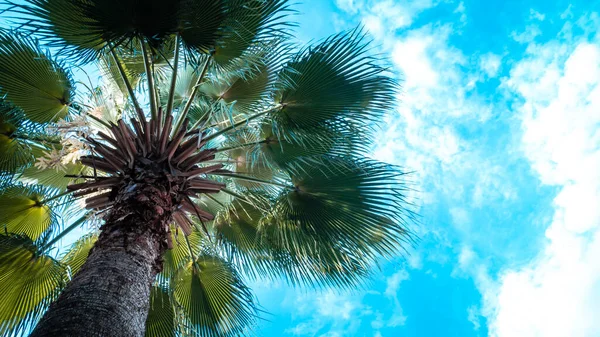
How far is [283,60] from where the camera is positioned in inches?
203

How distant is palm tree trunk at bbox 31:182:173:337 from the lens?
2250mm

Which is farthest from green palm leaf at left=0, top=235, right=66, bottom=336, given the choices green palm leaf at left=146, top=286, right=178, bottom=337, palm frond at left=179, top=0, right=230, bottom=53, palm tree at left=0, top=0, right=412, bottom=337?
palm frond at left=179, top=0, right=230, bottom=53

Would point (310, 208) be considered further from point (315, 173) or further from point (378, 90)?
point (378, 90)

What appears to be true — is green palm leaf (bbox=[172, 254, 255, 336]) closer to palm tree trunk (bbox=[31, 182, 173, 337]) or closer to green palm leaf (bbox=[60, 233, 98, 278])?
green palm leaf (bbox=[60, 233, 98, 278])

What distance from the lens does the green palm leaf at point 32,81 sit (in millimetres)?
4449

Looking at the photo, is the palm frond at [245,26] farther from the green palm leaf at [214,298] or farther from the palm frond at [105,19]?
the green palm leaf at [214,298]

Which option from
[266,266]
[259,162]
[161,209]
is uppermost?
[259,162]

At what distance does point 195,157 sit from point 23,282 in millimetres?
2163

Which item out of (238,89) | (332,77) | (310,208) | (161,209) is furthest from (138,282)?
(238,89)

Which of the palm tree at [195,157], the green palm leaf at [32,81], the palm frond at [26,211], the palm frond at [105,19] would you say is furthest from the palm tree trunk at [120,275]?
the palm frond at [26,211]

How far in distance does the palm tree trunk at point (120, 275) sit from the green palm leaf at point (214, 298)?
1849 mm

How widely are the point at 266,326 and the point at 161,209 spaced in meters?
2.25

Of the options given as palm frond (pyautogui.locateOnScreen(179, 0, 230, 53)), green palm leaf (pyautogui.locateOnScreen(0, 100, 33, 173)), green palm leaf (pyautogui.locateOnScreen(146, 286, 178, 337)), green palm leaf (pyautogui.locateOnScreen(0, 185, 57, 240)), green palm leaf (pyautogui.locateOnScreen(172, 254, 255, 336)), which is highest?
palm frond (pyautogui.locateOnScreen(179, 0, 230, 53))

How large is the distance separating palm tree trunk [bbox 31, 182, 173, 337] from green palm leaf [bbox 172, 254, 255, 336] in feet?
6.07
